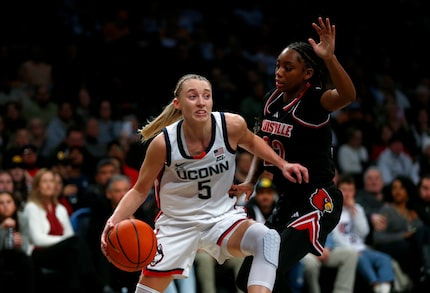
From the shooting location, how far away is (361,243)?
28.8 feet

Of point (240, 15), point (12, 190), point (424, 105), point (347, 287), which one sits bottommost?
point (347, 287)

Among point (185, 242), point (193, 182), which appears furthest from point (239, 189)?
point (185, 242)

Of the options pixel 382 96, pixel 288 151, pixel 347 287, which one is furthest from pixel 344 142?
pixel 288 151

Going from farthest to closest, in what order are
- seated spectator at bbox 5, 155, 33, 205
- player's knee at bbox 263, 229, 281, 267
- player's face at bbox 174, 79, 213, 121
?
seated spectator at bbox 5, 155, 33, 205
player's face at bbox 174, 79, 213, 121
player's knee at bbox 263, 229, 281, 267

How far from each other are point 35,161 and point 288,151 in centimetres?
432

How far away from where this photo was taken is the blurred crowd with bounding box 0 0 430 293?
31.4ft

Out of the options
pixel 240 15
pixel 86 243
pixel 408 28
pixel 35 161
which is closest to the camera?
pixel 86 243

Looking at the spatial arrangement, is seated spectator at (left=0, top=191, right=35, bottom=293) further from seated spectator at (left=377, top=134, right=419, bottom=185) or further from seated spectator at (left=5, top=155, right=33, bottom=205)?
seated spectator at (left=377, top=134, right=419, bottom=185)

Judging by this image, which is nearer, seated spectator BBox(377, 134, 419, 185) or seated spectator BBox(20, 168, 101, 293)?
seated spectator BBox(20, 168, 101, 293)

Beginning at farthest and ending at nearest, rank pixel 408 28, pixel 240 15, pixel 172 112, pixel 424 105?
1. pixel 408 28
2. pixel 240 15
3. pixel 424 105
4. pixel 172 112

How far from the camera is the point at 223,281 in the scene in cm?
811

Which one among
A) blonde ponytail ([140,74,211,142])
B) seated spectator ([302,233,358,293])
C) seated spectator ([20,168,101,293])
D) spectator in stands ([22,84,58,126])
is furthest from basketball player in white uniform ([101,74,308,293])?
spectator in stands ([22,84,58,126])

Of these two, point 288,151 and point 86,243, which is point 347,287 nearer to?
point 86,243

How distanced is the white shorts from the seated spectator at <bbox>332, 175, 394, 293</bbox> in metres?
3.28
